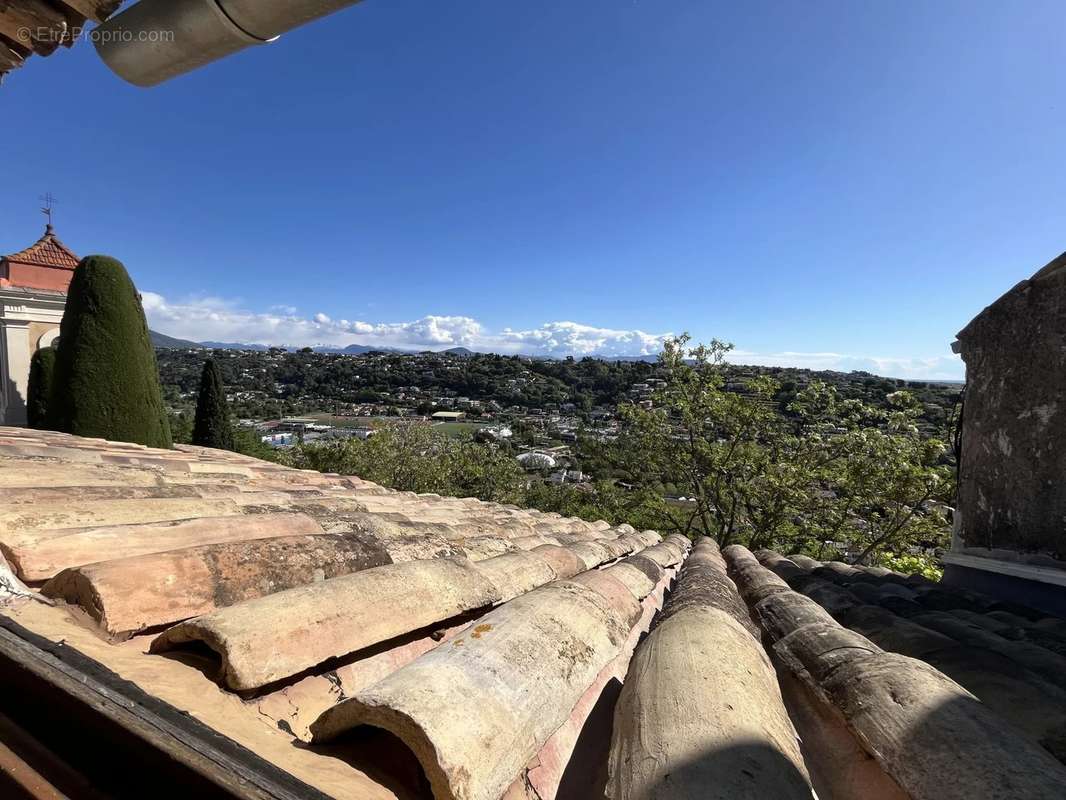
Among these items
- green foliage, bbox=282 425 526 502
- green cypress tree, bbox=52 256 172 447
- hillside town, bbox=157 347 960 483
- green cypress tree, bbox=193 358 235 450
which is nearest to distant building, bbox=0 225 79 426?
green cypress tree, bbox=193 358 235 450

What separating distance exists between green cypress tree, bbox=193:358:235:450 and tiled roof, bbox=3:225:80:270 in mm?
7129

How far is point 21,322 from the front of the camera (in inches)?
631

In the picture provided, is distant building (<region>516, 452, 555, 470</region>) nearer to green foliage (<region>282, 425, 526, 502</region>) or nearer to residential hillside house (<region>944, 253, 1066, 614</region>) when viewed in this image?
green foliage (<region>282, 425, 526, 502</region>)

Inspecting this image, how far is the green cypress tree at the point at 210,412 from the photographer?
17109 millimetres

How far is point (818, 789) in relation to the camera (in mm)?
1225

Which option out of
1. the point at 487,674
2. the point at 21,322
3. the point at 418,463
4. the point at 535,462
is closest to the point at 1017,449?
the point at 487,674

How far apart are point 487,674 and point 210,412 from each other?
1948 cm

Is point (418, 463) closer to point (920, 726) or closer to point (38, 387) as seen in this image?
point (38, 387)

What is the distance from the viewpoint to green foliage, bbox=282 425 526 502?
1811 centimetres

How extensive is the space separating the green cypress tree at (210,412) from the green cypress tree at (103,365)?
6.32 metres

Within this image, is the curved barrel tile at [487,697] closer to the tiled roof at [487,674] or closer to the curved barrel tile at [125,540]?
the tiled roof at [487,674]

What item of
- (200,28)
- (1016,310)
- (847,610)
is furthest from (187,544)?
(1016,310)

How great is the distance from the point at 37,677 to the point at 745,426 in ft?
43.5

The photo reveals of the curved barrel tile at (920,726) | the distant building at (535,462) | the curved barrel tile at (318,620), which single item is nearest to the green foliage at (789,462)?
the curved barrel tile at (920,726)
